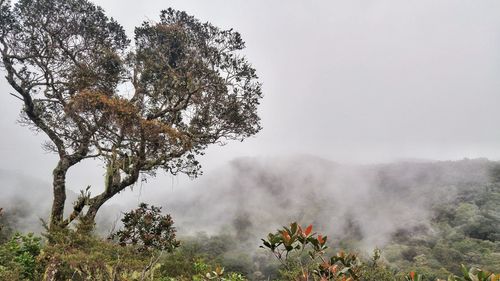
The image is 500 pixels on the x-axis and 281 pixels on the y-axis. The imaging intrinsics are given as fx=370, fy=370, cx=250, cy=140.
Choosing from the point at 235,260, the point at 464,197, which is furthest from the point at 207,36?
the point at 464,197

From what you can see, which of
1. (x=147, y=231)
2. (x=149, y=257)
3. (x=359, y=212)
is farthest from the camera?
(x=359, y=212)

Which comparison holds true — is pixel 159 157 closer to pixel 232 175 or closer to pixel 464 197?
pixel 464 197

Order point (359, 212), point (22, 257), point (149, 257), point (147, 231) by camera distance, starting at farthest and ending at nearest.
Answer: point (359, 212)
point (147, 231)
point (149, 257)
point (22, 257)

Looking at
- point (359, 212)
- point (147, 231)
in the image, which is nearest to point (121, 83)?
point (147, 231)

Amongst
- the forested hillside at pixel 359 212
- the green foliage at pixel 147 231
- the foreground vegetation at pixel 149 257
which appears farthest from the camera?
the forested hillside at pixel 359 212

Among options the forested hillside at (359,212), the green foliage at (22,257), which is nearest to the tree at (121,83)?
the green foliage at (22,257)

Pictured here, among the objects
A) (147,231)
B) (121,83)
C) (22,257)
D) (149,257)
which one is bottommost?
(149,257)

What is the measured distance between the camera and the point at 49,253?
7.37 m

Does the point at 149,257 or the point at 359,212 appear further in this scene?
the point at 359,212

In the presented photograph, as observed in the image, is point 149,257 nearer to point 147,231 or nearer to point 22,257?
point 147,231

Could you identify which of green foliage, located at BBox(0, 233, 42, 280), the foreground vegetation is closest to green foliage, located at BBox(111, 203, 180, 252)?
the foreground vegetation

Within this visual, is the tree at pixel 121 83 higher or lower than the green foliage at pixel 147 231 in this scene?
higher

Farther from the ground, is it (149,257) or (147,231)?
(147,231)

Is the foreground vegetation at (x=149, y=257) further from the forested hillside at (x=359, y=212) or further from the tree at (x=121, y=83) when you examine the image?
the forested hillside at (x=359, y=212)
